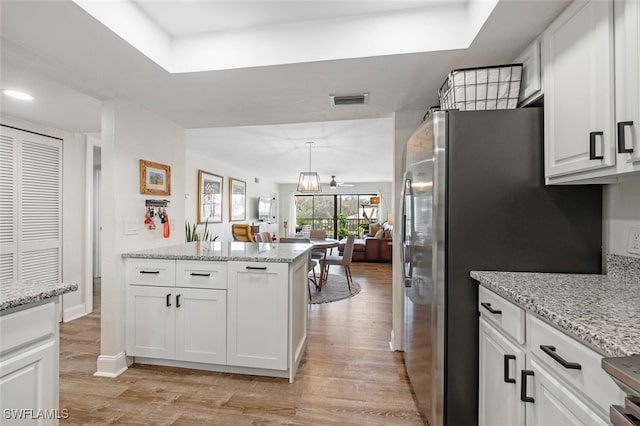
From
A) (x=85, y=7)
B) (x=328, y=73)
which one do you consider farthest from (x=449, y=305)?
(x=85, y=7)

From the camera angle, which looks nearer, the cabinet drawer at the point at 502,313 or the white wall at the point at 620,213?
the cabinet drawer at the point at 502,313

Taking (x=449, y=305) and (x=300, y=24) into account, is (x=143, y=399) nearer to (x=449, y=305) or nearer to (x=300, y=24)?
(x=449, y=305)

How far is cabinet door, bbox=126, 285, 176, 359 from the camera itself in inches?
88.3

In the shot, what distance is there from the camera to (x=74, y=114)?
2.77m

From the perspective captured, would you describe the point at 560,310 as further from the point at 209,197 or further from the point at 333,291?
the point at 209,197

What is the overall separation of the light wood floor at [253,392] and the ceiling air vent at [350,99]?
2.10 meters

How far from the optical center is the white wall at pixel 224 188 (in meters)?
5.34

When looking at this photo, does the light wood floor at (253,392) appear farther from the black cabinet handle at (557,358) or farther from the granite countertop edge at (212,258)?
the black cabinet handle at (557,358)

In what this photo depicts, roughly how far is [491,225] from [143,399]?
2367 mm

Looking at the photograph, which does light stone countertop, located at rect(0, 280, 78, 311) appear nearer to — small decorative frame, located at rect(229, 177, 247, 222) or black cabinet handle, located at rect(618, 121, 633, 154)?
black cabinet handle, located at rect(618, 121, 633, 154)

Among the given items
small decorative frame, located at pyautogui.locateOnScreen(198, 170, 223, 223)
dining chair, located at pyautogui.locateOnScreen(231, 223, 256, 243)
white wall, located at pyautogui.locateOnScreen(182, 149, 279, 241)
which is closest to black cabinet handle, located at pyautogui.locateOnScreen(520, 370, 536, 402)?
white wall, located at pyautogui.locateOnScreen(182, 149, 279, 241)

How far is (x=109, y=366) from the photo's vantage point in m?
2.20

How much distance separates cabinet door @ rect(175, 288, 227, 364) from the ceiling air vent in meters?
1.69

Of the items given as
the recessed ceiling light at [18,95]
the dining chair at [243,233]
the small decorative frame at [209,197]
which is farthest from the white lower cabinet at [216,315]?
the dining chair at [243,233]
